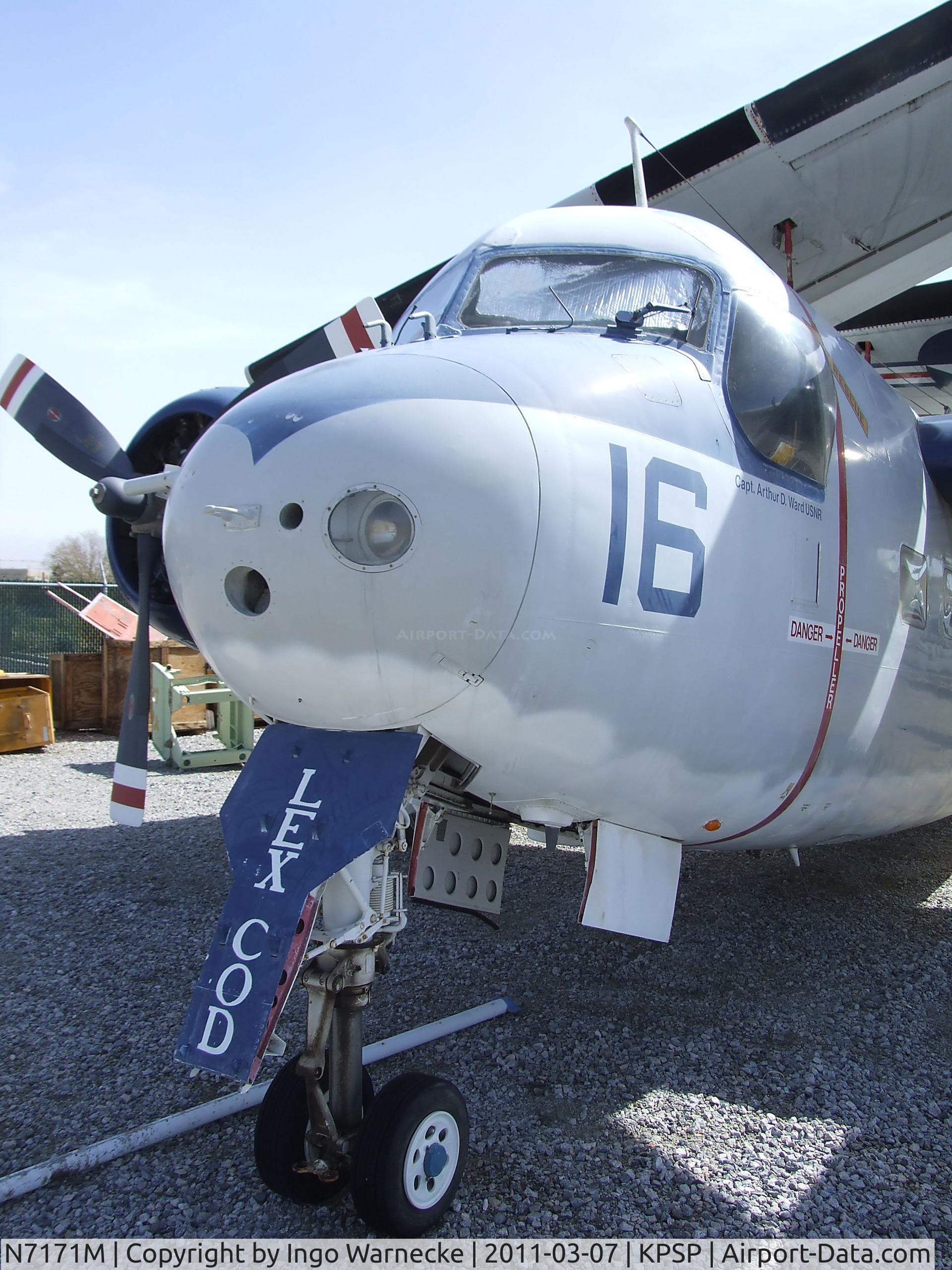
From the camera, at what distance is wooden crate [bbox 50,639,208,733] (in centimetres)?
1373

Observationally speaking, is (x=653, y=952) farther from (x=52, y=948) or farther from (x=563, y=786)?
(x=52, y=948)

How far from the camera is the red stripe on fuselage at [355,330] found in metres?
4.50

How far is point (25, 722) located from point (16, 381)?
8729 millimetres

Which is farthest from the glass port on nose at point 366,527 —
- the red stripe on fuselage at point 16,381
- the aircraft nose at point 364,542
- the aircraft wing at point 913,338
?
the aircraft wing at point 913,338

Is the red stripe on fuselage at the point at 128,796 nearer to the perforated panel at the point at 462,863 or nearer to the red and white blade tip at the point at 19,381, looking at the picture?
the perforated panel at the point at 462,863

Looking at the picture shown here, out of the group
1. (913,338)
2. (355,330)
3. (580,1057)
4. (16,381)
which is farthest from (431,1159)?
(913,338)

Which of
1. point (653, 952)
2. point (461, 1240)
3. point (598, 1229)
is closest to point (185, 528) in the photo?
point (461, 1240)

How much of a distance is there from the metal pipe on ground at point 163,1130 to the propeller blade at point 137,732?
122 centimetres

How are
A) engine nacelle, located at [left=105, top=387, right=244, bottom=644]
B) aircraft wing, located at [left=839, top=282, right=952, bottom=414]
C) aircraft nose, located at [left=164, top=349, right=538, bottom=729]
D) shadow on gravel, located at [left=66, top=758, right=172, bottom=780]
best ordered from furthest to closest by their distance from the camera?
shadow on gravel, located at [left=66, top=758, right=172, bottom=780]
aircraft wing, located at [left=839, top=282, right=952, bottom=414]
engine nacelle, located at [left=105, top=387, right=244, bottom=644]
aircraft nose, located at [left=164, top=349, right=538, bottom=729]

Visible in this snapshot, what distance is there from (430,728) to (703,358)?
6.08ft

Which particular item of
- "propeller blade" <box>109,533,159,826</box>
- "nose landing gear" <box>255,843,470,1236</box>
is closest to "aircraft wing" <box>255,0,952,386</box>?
"propeller blade" <box>109,533,159,826</box>

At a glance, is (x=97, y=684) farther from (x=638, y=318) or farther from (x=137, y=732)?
(x=638, y=318)

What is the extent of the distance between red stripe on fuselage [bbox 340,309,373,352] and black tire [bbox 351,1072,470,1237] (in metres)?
3.22

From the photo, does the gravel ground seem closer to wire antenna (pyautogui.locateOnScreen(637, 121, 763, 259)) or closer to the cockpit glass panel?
the cockpit glass panel
